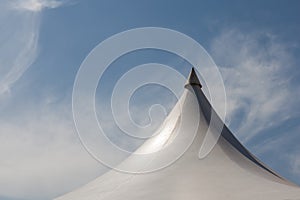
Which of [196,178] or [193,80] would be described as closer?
[196,178]

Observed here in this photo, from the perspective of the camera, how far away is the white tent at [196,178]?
7.77 m

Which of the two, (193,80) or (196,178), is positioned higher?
(193,80)

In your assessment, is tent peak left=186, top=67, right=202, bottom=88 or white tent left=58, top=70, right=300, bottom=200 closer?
white tent left=58, top=70, right=300, bottom=200

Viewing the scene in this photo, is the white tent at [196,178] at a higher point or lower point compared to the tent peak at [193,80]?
lower

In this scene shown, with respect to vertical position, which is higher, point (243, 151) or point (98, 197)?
point (243, 151)

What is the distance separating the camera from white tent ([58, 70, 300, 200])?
777 cm

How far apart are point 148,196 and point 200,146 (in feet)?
8.24

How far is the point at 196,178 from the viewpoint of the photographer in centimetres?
859

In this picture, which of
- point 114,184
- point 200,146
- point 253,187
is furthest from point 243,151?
point 114,184

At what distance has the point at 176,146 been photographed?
1025 centimetres

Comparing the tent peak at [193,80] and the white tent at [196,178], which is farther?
the tent peak at [193,80]

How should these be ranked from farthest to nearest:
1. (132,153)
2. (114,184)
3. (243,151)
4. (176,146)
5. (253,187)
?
(132,153), (243,151), (176,146), (114,184), (253,187)

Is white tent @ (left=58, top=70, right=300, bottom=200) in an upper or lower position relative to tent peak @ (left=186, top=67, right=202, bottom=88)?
lower

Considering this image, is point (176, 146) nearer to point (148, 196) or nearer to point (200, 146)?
point (200, 146)
